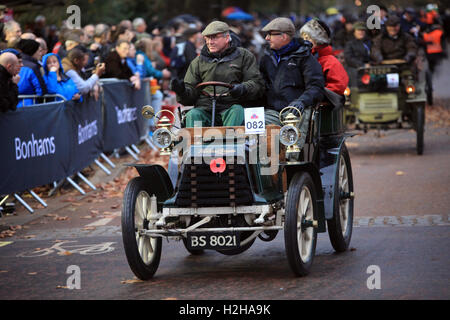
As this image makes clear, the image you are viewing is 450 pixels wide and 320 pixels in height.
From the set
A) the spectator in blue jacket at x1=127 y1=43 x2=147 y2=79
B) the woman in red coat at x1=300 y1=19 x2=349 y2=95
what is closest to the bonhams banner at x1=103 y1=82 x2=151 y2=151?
the spectator in blue jacket at x1=127 y1=43 x2=147 y2=79

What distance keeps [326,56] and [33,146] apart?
16.0 feet

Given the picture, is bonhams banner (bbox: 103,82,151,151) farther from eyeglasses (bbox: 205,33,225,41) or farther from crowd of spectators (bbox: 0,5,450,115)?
eyeglasses (bbox: 205,33,225,41)

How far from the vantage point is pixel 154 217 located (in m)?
7.90

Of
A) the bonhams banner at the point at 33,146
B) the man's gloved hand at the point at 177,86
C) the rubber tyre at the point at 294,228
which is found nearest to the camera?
the rubber tyre at the point at 294,228

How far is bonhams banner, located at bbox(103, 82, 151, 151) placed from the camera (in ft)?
54.1

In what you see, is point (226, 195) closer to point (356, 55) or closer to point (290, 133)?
point (290, 133)

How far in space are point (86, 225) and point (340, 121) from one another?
358 cm

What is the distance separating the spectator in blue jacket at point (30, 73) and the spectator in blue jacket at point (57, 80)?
0.12 meters

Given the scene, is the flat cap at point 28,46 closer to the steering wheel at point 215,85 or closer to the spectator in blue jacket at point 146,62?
the spectator in blue jacket at point 146,62

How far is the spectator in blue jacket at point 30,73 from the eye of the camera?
44.3ft

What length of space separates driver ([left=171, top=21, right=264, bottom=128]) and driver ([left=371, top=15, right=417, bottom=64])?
363 inches

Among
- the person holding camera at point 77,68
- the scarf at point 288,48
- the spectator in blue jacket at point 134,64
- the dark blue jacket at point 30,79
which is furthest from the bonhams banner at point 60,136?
the scarf at point 288,48

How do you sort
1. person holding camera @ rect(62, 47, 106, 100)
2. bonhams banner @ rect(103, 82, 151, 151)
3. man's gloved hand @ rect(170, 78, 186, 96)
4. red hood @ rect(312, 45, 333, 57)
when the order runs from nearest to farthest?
man's gloved hand @ rect(170, 78, 186, 96) → red hood @ rect(312, 45, 333, 57) → person holding camera @ rect(62, 47, 106, 100) → bonhams banner @ rect(103, 82, 151, 151)

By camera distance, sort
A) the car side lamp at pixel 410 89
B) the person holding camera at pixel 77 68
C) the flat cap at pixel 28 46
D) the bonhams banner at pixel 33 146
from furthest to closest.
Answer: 1. the car side lamp at pixel 410 89
2. the person holding camera at pixel 77 68
3. the flat cap at pixel 28 46
4. the bonhams banner at pixel 33 146
